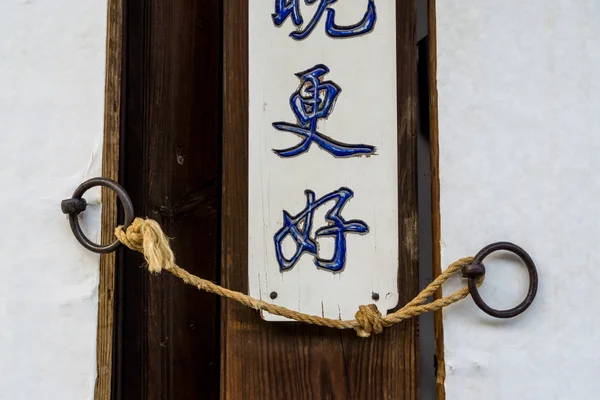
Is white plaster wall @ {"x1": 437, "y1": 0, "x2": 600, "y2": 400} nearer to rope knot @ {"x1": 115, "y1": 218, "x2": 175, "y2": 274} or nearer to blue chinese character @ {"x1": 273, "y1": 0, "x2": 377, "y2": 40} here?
blue chinese character @ {"x1": 273, "y1": 0, "x2": 377, "y2": 40}

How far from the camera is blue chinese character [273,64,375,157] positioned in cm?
53

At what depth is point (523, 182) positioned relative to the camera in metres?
0.51

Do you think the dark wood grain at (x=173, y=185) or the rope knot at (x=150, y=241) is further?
the dark wood grain at (x=173, y=185)

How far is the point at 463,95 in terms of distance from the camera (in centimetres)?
52

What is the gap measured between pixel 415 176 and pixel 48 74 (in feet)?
1.41

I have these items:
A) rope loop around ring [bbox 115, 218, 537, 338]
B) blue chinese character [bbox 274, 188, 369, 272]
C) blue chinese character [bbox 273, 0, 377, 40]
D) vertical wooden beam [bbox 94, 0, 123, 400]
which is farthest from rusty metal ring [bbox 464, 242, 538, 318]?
vertical wooden beam [bbox 94, 0, 123, 400]

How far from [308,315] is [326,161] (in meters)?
0.17

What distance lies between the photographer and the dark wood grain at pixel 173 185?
56 cm

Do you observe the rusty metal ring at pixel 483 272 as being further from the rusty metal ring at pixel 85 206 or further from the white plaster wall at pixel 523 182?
the rusty metal ring at pixel 85 206

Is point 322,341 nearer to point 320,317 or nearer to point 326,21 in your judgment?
point 320,317

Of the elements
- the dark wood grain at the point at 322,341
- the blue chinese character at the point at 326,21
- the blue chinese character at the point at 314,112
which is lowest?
the dark wood grain at the point at 322,341

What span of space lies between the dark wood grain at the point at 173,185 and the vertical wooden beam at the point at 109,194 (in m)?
0.03

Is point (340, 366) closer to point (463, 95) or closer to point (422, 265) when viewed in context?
point (422, 265)

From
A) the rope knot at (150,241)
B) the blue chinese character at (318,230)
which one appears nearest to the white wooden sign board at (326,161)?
the blue chinese character at (318,230)
